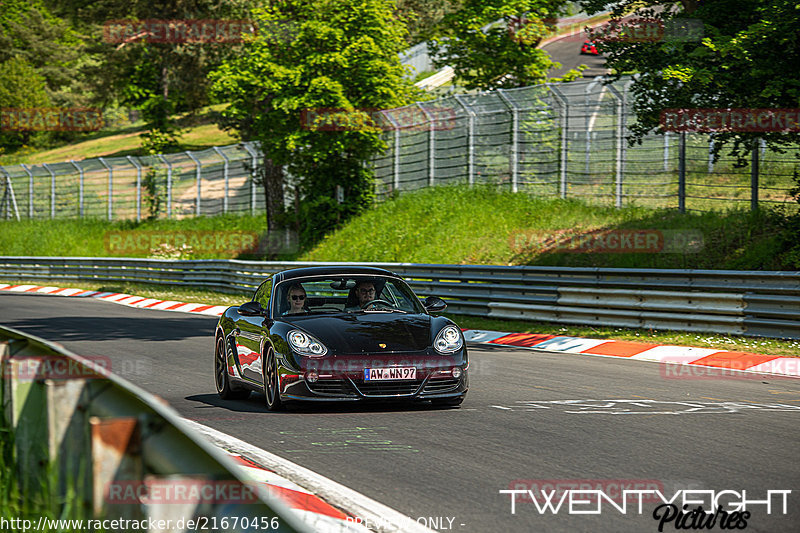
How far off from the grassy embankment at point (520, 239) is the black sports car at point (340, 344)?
240 inches

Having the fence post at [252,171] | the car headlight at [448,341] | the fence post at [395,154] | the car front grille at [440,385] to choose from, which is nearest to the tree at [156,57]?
the fence post at [252,171]

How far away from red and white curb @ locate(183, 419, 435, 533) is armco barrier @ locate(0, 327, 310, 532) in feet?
3.74

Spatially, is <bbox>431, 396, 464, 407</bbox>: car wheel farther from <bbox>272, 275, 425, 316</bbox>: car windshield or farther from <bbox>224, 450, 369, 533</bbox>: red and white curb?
<bbox>224, 450, 369, 533</bbox>: red and white curb

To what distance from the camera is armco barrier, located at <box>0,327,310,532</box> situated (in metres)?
2.51

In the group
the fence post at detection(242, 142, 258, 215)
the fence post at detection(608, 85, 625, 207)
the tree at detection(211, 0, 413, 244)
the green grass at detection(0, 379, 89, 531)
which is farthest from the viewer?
the fence post at detection(242, 142, 258, 215)

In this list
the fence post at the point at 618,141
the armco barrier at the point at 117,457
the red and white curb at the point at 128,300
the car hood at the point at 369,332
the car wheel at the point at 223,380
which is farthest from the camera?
the red and white curb at the point at 128,300

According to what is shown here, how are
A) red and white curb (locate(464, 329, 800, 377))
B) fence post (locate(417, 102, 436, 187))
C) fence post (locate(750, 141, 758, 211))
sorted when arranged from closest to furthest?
red and white curb (locate(464, 329, 800, 377)) → fence post (locate(750, 141, 758, 211)) → fence post (locate(417, 102, 436, 187))

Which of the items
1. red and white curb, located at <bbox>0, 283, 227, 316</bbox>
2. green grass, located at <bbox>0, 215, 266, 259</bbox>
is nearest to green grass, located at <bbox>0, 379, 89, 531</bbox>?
red and white curb, located at <bbox>0, 283, 227, 316</bbox>

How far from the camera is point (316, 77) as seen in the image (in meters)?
A: 27.8

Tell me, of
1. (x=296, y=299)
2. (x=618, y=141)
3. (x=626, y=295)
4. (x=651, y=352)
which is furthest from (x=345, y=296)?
(x=618, y=141)

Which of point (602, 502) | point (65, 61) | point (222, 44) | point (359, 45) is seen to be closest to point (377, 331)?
point (602, 502)

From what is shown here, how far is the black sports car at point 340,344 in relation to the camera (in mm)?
8406

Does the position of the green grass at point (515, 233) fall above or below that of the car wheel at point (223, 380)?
above

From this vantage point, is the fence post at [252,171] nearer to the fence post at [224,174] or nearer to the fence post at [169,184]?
the fence post at [224,174]
